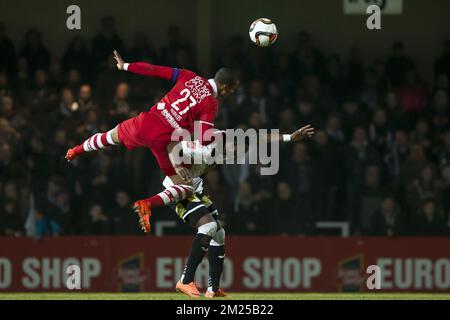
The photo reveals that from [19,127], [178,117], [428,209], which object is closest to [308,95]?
[428,209]

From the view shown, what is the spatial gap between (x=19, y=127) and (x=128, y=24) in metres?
3.98

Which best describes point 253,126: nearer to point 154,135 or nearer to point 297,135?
point 154,135

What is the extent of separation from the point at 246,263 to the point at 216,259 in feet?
16.2

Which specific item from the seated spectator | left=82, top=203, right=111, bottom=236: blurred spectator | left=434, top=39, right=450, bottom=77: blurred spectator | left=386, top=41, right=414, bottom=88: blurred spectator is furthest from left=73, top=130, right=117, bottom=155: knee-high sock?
left=434, top=39, right=450, bottom=77: blurred spectator

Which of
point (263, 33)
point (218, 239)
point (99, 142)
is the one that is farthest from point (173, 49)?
point (218, 239)

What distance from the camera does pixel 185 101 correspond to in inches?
545

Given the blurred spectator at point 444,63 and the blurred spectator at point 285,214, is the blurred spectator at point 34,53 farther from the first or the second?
the blurred spectator at point 444,63

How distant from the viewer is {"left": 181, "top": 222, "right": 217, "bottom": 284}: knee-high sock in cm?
1386

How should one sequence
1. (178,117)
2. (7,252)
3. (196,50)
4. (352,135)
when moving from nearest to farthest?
(178,117) < (7,252) < (352,135) < (196,50)

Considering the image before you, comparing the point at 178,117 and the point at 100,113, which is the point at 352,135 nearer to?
the point at 100,113

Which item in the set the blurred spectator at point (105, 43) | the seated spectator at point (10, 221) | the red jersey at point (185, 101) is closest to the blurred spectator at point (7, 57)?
the blurred spectator at point (105, 43)

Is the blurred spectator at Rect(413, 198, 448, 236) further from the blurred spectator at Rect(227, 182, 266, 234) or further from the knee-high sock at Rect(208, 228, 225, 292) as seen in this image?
the knee-high sock at Rect(208, 228, 225, 292)

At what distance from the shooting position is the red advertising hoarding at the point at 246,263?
18.7 m

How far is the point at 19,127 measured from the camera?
19.7m
